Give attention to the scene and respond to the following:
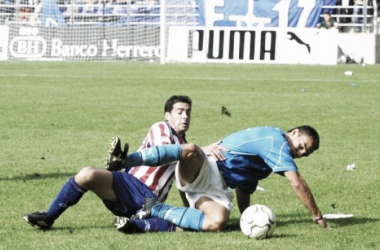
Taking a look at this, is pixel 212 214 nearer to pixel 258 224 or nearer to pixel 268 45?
pixel 258 224

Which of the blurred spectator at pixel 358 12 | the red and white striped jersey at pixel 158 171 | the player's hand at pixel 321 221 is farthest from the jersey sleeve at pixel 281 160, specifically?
the blurred spectator at pixel 358 12

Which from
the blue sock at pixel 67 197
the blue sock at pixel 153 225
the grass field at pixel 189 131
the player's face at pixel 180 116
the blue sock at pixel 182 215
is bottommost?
the grass field at pixel 189 131

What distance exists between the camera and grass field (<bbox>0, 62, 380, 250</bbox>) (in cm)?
796

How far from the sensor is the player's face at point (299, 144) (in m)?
8.03

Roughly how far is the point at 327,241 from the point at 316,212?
0.36m

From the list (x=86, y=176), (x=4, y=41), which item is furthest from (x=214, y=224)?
(x=4, y=41)

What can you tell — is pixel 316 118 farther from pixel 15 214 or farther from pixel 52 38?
pixel 52 38

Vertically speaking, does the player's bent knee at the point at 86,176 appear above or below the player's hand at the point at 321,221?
above

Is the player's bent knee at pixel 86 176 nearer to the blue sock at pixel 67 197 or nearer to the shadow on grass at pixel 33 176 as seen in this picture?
the blue sock at pixel 67 197

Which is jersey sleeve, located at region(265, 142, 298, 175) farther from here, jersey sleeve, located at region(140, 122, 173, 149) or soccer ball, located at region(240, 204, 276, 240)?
jersey sleeve, located at region(140, 122, 173, 149)

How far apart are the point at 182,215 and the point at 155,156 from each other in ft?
2.12

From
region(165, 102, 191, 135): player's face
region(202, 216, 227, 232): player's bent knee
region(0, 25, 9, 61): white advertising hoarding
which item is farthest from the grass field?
region(0, 25, 9, 61): white advertising hoarding

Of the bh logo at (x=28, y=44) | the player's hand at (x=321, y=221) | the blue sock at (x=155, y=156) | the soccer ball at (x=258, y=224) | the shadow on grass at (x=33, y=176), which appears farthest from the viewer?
the bh logo at (x=28, y=44)

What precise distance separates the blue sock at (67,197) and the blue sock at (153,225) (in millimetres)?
477
